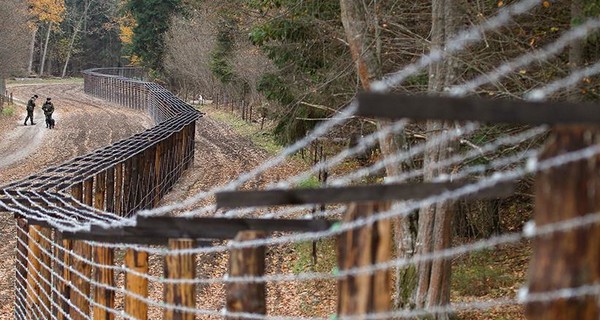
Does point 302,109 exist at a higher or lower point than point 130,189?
higher

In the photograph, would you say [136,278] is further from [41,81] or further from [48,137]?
[41,81]

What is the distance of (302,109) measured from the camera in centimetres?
1716

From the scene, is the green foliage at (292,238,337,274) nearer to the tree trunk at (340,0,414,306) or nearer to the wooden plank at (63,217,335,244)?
the tree trunk at (340,0,414,306)

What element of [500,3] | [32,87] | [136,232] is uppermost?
[32,87]

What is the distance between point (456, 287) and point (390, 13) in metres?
4.42

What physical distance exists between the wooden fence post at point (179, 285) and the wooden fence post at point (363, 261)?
1619mm

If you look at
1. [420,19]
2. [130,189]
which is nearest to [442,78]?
[420,19]

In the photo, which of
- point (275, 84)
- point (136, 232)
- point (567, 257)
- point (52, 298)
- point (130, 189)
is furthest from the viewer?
point (275, 84)

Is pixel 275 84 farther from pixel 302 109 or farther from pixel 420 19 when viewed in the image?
pixel 420 19

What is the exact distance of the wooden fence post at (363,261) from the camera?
9.32ft

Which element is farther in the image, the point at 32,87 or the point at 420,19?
the point at 32,87

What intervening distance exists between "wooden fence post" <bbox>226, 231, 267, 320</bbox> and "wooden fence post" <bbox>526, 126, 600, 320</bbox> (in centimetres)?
156

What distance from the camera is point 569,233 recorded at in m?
2.31

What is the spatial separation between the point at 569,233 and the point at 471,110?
0.46 m
